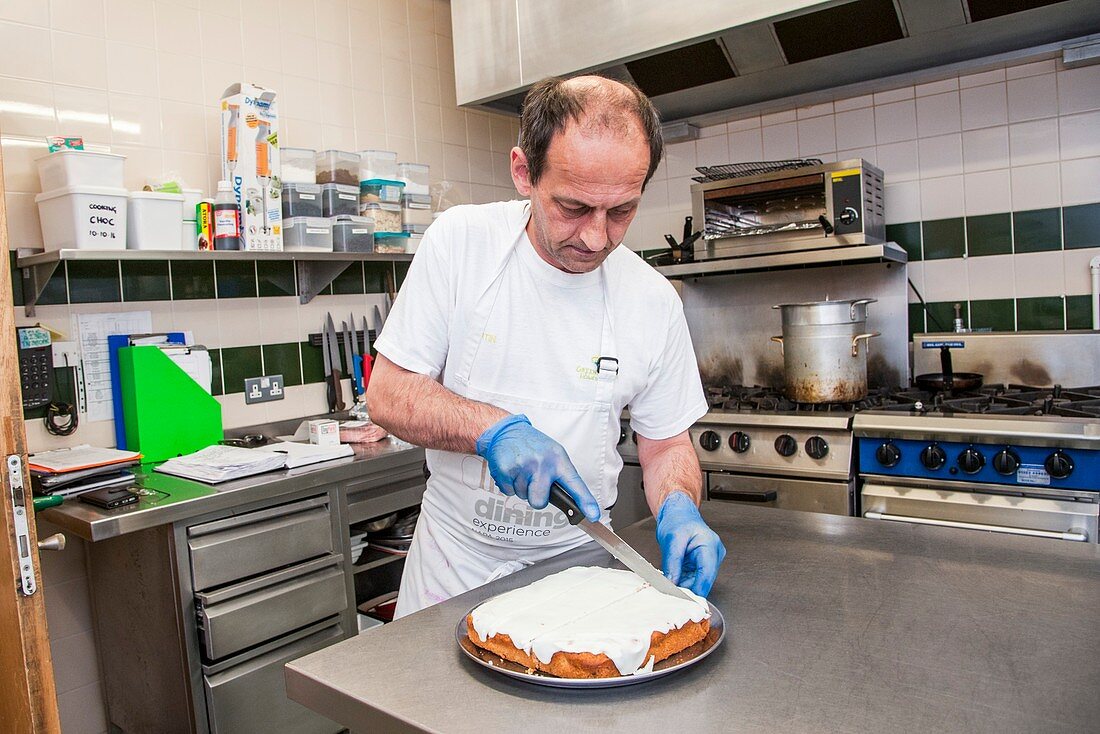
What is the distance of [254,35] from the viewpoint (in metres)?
3.33

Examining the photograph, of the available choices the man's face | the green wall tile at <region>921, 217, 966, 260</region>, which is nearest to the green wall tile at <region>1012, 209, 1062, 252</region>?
the green wall tile at <region>921, 217, 966, 260</region>

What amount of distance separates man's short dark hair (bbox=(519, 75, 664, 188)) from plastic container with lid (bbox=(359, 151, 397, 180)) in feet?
7.00

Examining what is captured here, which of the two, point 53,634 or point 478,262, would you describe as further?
point 53,634

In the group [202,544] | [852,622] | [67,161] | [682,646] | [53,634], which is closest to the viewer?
[682,646]

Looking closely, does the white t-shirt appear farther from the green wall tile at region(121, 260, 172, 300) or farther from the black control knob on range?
the green wall tile at region(121, 260, 172, 300)

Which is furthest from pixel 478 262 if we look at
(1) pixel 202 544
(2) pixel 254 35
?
(2) pixel 254 35

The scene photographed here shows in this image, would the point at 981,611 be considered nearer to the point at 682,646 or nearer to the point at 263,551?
the point at 682,646

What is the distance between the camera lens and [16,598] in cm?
173

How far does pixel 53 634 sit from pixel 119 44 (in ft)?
6.63

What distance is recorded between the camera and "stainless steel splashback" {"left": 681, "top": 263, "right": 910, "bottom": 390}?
11.3 ft

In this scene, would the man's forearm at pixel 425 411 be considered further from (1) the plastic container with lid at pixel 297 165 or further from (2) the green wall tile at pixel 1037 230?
(2) the green wall tile at pixel 1037 230

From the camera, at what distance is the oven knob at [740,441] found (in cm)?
302

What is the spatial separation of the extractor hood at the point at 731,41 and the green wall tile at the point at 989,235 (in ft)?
2.08

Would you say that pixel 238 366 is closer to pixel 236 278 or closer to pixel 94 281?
pixel 236 278
